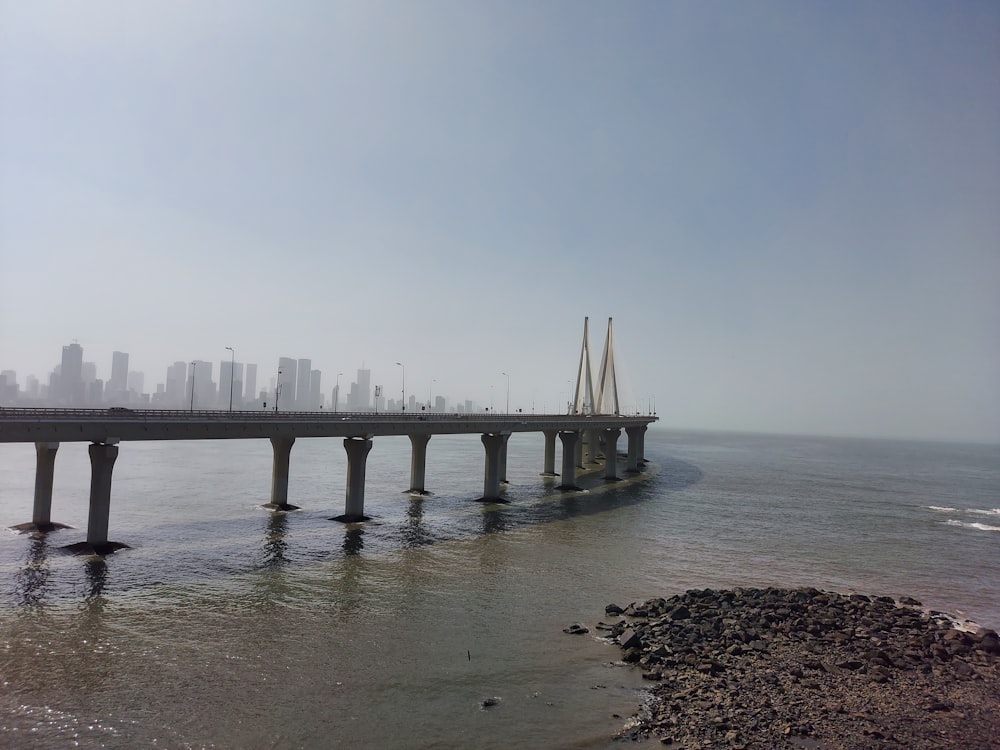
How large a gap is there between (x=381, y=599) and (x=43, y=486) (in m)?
30.1

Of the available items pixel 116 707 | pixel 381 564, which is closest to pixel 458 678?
pixel 116 707

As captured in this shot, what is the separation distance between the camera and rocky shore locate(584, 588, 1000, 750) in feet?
54.5

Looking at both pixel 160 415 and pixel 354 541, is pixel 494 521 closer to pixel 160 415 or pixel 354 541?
pixel 354 541

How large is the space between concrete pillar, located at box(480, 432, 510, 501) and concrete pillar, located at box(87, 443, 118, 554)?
34943 mm

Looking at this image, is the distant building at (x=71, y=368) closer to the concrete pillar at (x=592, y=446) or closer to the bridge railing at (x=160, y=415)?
the concrete pillar at (x=592, y=446)

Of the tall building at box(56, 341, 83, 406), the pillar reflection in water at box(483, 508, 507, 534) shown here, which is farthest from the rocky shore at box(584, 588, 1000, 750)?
the tall building at box(56, 341, 83, 406)

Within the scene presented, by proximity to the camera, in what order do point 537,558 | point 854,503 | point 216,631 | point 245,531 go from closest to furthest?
point 216,631 < point 537,558 < point 245,531 < point 854,503

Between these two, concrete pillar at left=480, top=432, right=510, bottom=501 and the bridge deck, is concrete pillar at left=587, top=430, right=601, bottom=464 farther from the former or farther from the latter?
the bridge deck

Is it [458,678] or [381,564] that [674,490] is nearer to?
[381,564]

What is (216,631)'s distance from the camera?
24250mm

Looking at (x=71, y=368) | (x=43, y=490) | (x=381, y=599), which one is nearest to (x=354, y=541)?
(x=381, y=599)

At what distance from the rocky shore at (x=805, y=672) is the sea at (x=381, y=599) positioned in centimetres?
163

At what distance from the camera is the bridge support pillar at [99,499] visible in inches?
1411

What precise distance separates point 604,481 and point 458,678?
69.9m
